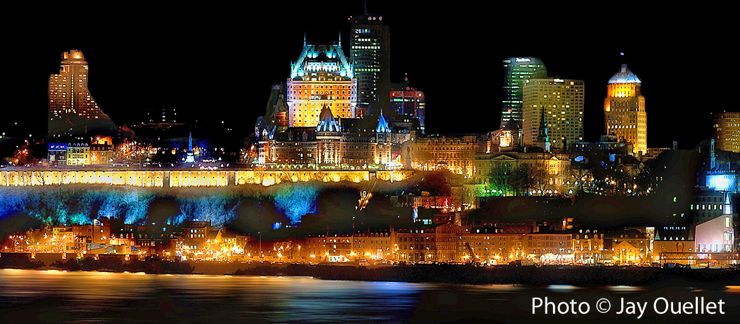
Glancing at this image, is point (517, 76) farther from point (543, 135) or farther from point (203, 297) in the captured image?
point (203, 297)

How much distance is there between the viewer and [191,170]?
5423 inches

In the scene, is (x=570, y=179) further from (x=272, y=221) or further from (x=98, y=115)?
(x=98, y=115)

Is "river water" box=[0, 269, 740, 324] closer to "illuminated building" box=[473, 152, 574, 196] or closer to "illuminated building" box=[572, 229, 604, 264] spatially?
"illuminated building" box=[572, 229, 604, 264]

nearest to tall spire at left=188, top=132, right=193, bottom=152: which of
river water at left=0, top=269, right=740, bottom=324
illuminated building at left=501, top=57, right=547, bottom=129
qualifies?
illuminated building at left=501, top=57, right=547, bottom=129

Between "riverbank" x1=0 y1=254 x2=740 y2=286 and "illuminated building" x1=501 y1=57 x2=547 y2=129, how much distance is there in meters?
52.8

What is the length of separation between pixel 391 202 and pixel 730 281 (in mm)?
27726

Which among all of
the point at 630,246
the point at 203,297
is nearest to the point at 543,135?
the point at 630,246

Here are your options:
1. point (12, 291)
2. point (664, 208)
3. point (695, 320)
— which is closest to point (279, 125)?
point (664, 208)

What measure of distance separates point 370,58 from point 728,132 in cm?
2721

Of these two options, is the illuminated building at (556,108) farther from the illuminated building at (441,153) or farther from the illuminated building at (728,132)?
the illuminated building at (441,153)

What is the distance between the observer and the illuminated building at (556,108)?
15712cm

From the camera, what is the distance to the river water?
299 ft

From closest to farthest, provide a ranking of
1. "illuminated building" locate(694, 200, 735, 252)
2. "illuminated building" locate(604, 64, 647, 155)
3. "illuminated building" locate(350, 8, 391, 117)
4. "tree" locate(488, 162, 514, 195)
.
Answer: "illuminated building" locate(694, 200, 735, 252), "tree" locate(488, 162, 514, 195), "illuminated building" locate(350, 8, 391, 117), "illuminated building" locate(604, 64, 647, 155)

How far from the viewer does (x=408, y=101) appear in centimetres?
15388
